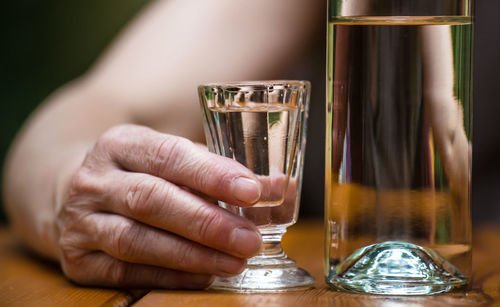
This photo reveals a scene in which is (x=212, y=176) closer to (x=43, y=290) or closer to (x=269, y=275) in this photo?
(x=269, y=275)

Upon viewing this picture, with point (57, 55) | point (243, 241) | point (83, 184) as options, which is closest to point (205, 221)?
point (243, 241)

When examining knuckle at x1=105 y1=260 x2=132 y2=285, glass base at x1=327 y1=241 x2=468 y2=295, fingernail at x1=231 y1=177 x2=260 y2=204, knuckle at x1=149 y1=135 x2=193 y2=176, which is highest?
knuckle at x1=149 y1=135 x2=193 y2=176

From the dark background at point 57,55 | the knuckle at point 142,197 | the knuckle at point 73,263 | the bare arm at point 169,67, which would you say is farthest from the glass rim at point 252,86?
the dark background at point 57,55

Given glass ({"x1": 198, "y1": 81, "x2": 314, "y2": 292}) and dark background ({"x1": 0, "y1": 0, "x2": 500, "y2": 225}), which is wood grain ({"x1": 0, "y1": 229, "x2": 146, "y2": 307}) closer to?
glass ({"x1": 198, "y1": 81, "x2": 314, "y2": 292})

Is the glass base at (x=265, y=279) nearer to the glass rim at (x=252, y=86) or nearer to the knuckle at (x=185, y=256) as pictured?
the knuckle at (x=185, y=256)

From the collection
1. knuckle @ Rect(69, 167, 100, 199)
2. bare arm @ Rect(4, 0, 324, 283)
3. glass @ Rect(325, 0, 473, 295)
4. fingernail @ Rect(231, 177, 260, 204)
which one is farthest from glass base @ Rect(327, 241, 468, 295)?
bare arm @ Rect(4, 0, 324, 283)

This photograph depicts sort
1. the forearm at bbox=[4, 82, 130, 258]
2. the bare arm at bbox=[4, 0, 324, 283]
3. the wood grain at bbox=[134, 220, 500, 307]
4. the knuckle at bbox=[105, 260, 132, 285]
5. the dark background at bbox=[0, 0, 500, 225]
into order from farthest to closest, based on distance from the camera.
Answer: the dark background at bbox=[0, 0, 500, 225]
the bare arm at bbox=[4, 0, 324, 283]
the forearm at bbox=[4, 82, 130, 258]
the knuckle at bbox=[105, 260, 132, 285]
the wood grain at bbox=[134, 220, 500, 307]
